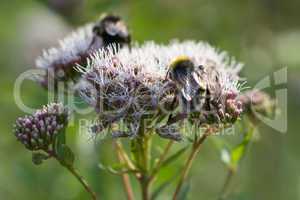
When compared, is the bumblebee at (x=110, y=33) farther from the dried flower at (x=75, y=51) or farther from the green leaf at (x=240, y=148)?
the green leaf at (x=240, y=148)

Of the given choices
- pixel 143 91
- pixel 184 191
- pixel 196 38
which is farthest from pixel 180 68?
pixel 196 38

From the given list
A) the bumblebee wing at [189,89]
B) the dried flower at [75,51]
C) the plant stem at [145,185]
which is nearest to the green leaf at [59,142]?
the plant stem at [145,185]

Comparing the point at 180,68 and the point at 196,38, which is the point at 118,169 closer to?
the point at 180,68

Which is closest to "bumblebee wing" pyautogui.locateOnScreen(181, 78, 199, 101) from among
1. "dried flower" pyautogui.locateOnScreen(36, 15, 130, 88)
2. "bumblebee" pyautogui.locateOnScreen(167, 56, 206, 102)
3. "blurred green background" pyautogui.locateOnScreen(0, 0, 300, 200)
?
"bumblebee" pyautogui.locateOnScreen(167, 56, 206, 102)

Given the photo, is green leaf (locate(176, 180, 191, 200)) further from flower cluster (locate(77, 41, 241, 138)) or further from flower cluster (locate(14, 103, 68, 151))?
flower cluster (locate(14, 103, 68, 151))

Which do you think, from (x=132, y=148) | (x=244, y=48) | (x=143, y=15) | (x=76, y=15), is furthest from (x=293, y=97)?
(x=132, y=148)

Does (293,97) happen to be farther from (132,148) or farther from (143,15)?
(132,148)
